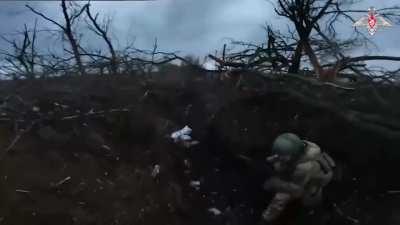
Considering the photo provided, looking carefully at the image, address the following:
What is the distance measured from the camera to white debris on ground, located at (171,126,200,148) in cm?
643

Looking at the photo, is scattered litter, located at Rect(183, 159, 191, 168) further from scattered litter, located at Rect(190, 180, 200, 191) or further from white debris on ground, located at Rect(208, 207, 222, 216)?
white debris on ground, located at Rect(208, 207, 222, 216)

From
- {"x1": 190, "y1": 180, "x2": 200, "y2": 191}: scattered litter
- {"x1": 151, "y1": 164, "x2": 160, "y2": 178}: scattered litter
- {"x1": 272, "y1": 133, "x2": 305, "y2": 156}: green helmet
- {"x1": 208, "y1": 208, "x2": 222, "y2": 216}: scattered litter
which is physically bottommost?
{"x1": 208, "y1": 208, "x2": 222, "y2": 216}: scattered litter

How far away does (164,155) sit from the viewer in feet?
20.5

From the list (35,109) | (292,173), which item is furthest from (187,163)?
(35,109)

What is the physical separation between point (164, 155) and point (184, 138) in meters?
0.33

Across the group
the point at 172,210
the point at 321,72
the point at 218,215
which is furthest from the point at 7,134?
the point at 321,72

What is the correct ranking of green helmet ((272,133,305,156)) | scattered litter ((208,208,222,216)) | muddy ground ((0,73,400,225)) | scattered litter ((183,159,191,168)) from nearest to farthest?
green helmet ((272,133,305,156))
muddy ground ((0,73,400,225))
scattered litter ((208,208,222,216))
scattered litter ((183,159,191,168))

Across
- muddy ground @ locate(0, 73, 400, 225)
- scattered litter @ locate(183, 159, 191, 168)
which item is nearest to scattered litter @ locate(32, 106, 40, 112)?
muddy ground @ locate(0, 73, 400, 225)

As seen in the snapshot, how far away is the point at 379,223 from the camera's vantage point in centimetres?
604

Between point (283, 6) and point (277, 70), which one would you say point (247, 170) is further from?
point (283, 6)

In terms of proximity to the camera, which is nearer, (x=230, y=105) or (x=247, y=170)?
(x=247, y=170)

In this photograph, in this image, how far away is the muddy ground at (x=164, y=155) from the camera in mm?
5625

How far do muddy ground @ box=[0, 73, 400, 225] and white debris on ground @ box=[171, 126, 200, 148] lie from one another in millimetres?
66

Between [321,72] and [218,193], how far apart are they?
2.01 m
